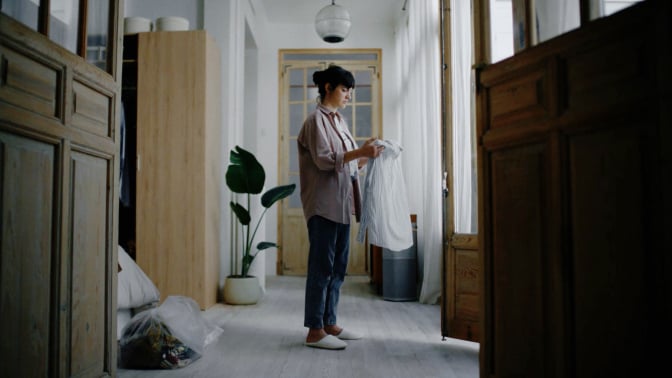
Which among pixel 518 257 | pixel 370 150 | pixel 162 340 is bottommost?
pixel 162 340

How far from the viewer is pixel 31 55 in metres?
1.40

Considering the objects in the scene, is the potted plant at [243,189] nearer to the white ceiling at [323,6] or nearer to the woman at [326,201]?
the woman at [326,201]

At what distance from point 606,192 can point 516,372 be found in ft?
2.03

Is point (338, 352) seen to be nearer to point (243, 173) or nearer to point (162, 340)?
point (162, 340)

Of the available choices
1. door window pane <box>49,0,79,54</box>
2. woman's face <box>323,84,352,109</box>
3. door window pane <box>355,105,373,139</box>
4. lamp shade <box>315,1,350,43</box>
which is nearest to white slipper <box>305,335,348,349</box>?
woman's face <box>323,84,352,109</box>

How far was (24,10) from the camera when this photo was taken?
1449 mm

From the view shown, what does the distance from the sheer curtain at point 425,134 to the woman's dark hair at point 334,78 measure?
4.02 ft

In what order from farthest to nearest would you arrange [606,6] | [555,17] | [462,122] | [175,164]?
[175,164] < [462,122] < [555,17] < [606,6]

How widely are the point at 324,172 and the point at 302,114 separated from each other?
380 centimetres

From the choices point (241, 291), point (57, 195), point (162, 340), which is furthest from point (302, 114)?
point (57, 195)

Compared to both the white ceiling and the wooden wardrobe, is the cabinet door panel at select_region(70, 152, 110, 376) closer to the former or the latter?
the wooden wardrobe

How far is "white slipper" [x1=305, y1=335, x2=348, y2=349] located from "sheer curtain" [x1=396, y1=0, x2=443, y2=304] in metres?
1.21

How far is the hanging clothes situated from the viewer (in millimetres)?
2762

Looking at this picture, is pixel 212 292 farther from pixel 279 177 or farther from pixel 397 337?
pixel 279 177
